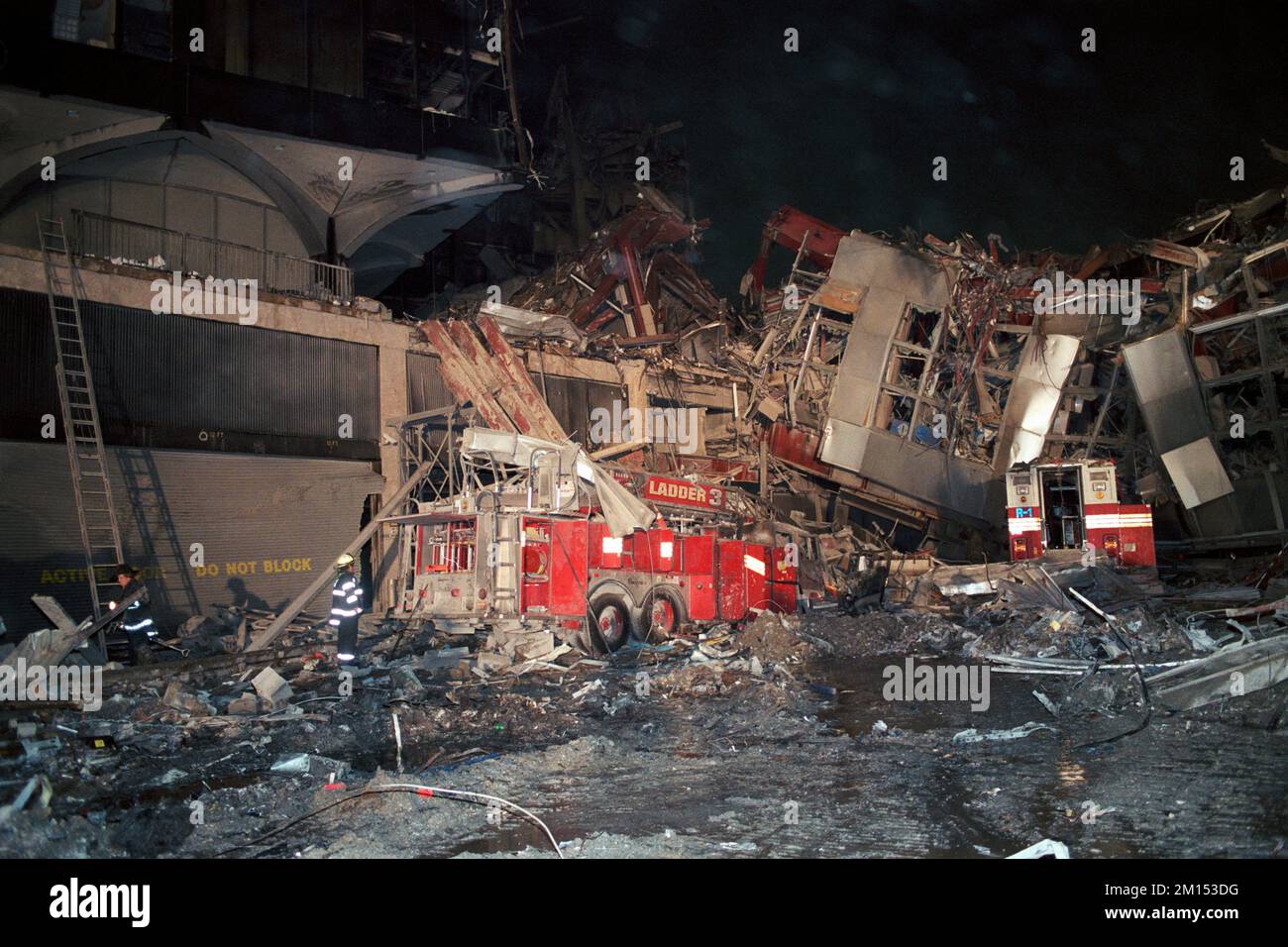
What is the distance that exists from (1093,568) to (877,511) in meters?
7.69

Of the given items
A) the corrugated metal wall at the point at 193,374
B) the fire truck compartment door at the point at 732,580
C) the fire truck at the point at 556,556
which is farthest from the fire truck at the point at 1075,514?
the corrugated metal wall at the point at 193,374

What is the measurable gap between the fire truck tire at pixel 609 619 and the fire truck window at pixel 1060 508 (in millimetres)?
8055

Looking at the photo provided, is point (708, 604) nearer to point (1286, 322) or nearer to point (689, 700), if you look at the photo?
point (689, 700)

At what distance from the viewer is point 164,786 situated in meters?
6.03

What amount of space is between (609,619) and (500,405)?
4.03 m

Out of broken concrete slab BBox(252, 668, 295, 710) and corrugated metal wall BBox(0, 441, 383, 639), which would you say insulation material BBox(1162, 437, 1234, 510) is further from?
broken concrete slab BBox(252, 668, 295, 710)

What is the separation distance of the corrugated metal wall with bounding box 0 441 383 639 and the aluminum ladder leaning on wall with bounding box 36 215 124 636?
0.25 meters

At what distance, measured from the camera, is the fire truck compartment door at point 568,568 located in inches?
474

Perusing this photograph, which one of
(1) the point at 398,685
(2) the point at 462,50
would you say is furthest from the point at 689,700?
(2) the point at 462,50

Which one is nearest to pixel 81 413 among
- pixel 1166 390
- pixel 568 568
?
pixel 568 568

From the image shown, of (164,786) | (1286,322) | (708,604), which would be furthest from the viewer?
(1286,322)

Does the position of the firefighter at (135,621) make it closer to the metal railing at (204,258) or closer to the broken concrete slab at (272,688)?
the broken concrete slab at (272,688)

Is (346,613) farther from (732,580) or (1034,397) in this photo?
(1034,397)

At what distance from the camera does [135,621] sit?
10.9 m
